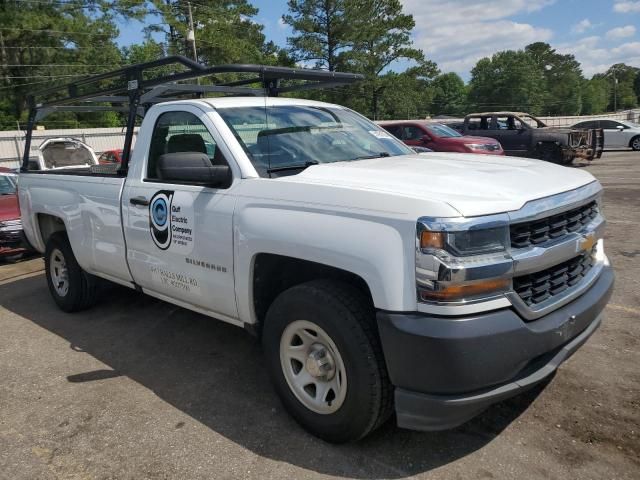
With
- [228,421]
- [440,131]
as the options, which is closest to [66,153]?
[228,421]

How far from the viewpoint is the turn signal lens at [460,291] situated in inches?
93.5

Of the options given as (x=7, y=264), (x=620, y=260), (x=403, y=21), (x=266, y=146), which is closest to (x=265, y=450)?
(x=266, y=146)

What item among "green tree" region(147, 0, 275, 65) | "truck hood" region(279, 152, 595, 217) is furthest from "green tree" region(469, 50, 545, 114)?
"truck hood" region(279, 152, 595, 217)

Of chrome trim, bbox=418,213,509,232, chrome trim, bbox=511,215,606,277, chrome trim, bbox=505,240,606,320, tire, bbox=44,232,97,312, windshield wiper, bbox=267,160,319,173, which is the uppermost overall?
windshield wiper, bbox=267,160,319,173

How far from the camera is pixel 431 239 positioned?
2383mm

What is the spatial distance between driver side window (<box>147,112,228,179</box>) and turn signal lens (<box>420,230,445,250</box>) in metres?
1.77

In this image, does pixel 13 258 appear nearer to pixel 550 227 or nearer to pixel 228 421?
pixel 228 421

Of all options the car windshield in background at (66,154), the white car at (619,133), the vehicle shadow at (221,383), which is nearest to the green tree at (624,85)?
the white car at (619,133)

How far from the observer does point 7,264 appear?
27.7 feet

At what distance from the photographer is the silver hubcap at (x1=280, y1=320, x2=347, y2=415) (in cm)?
284

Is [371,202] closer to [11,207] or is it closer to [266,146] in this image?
[266,146]

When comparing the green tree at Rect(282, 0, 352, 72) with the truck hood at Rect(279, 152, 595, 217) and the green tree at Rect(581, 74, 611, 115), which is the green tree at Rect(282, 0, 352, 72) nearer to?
the truck hood at Rect(279, 152, 595, 217)

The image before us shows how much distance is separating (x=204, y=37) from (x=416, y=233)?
39.7m

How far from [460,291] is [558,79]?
12316 cm
